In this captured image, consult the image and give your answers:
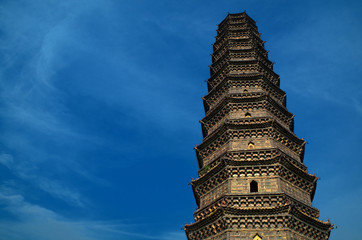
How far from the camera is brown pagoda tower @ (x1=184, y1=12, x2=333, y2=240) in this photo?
1867cm

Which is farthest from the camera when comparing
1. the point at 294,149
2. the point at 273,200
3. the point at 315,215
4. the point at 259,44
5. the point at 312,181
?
the point at 259,44

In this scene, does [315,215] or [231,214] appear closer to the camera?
[231,214]

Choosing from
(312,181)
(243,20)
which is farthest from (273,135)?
(243,20)

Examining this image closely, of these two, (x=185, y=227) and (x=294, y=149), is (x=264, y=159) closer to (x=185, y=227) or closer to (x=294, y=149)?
(x=294, y=149)

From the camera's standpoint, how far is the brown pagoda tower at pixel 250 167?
18672mm

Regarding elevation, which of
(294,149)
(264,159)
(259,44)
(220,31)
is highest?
(220,31)

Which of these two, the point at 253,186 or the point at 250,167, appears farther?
the point at 250,167

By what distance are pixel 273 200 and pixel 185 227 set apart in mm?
5881

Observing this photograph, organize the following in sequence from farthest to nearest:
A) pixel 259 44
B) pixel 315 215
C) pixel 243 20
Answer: pixel 243 20
pixel 259 44
pixel 315 215

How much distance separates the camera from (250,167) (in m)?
21.2

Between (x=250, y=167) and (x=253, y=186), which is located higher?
(x=250, y=167)

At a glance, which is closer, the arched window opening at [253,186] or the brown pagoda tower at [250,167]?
the brown pagoda tower at [250,167]

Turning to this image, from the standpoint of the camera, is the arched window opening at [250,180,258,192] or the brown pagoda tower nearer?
the brown pagoda tower

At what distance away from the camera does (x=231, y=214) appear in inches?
744
